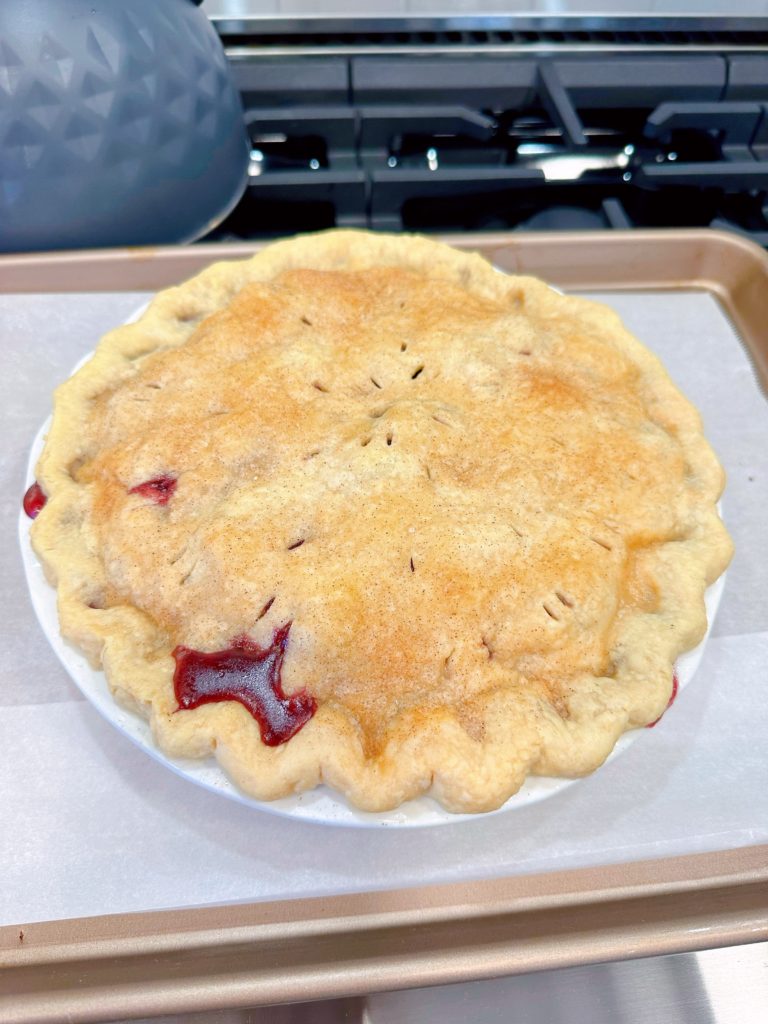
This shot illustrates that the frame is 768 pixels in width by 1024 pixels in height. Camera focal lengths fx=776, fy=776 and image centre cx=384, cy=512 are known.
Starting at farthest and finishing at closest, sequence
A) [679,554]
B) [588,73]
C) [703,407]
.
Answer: [588,73], [703,407], [679,554]

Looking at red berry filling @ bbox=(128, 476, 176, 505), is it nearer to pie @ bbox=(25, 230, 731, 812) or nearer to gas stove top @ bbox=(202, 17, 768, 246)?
pie @ bbox=(25, 230, 731, 812)

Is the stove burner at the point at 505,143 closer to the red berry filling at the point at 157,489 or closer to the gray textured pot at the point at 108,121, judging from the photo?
the gray textured pot at the point at 108,121

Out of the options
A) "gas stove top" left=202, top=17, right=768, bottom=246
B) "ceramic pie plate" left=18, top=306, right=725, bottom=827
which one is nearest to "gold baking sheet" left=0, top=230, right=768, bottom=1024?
"ceramic pie plate" left=18, top=306, right=725, bottom=827

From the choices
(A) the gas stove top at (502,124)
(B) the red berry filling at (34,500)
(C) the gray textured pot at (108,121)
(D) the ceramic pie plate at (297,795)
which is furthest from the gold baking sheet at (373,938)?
(A) the gas stove top at (502,124)

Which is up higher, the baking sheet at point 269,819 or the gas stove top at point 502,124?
the gas stove top at point 502,124

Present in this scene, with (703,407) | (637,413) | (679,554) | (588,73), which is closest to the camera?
(679,554)

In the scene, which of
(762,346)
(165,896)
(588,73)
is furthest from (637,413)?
(588,73)

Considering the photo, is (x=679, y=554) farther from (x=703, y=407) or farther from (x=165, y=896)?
(x=165, y=896)
